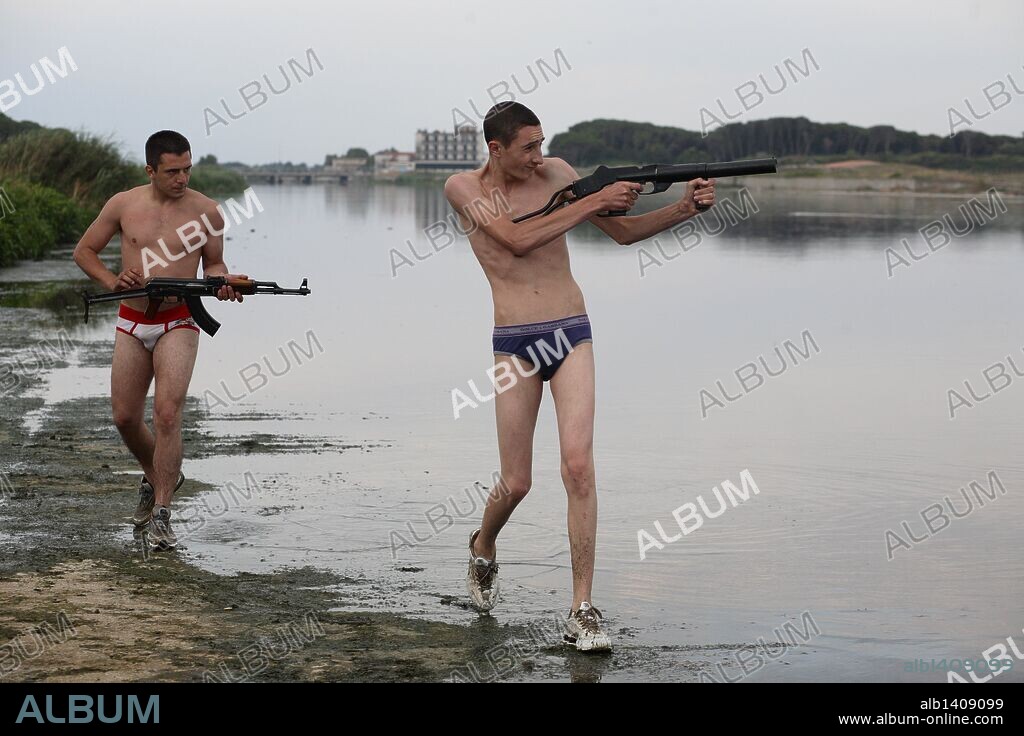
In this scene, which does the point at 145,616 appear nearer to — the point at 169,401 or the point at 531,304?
the point at 169,401

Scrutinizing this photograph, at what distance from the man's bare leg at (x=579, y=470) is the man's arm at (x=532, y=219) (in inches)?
20.2

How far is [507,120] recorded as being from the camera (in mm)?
6758

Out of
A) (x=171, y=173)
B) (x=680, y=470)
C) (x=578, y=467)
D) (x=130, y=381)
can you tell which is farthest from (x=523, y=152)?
(x=680, y=470)

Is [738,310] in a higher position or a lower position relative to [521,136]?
lower

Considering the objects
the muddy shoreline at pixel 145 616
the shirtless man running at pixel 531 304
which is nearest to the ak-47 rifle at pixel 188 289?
the muddy shoreline at pixel 145 616

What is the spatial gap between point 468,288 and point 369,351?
8118mm

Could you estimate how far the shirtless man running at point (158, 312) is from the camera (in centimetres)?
821

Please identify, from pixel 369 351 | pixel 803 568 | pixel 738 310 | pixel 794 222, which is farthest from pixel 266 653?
pixel 794 222

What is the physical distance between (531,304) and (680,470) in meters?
3.57

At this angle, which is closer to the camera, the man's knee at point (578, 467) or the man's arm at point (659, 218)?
the man's knee at point (578, 467)

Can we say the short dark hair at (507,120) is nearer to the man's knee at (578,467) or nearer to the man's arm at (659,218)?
the man's arm at (659,218)

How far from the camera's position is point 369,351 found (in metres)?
16.0

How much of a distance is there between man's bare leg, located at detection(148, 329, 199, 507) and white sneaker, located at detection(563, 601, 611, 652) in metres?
2.69

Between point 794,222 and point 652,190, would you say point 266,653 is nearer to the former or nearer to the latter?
point 652,190
